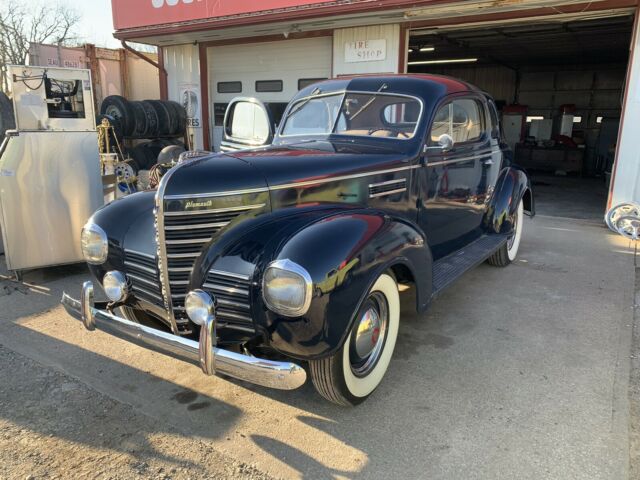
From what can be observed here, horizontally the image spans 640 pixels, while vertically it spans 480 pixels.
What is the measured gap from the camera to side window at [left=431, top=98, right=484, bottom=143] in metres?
3.87

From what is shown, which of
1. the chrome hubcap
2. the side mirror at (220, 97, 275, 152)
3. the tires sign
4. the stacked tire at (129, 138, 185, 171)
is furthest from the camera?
the stacked tire at (129, 138, 185, 171)

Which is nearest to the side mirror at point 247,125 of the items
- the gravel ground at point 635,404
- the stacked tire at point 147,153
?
the gravel ground at point 635,404

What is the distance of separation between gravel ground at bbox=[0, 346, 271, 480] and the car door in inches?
90.9

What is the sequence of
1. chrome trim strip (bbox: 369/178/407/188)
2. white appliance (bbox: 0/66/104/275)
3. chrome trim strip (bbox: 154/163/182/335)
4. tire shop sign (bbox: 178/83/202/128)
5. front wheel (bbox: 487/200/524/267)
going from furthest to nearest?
tire shop sign (bbox: 178/83/202/128) < front wheel (bbox: 487/200/524/267) < white appliance (bbox: 0/66/104/275) < chrome trim strip (bbox: 369/178/407/188) < chrome trim strip (bbox: 154/163/182/335)

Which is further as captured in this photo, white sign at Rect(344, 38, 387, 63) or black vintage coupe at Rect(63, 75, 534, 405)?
white sign at Rect(344, 38, 387, 63)

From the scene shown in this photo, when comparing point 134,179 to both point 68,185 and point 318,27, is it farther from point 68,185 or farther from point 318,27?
point 318,27

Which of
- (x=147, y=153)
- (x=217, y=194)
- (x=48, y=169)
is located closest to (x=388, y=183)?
(x=217, y=194)

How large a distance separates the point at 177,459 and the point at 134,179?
6.09 meters

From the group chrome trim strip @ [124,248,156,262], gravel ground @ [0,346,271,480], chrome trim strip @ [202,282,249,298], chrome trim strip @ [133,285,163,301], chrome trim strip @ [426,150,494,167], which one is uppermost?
chrome trim strip @ [426,150,494,167]

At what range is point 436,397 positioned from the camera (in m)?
2.90

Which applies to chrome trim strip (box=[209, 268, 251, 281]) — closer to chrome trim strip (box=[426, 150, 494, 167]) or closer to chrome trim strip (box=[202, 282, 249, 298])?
chrome trim strip (box=[202, 282, 249, 298])

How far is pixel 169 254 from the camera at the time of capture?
2.56 meters

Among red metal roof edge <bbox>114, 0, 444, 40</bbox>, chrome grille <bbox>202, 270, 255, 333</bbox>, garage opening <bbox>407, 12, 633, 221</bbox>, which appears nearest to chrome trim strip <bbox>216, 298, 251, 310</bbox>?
chrome grille <bbox>202, 270, 255, 333</bbox>

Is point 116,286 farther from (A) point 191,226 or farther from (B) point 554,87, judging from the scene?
(B) point 554,87
